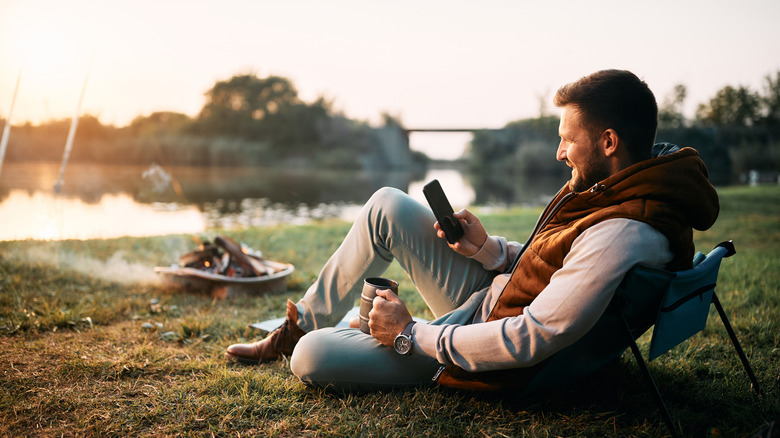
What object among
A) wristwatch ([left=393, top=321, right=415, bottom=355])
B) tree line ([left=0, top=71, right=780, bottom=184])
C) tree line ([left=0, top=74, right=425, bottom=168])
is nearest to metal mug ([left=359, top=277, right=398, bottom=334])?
wristwatch ([left=393, top=321, right=415, bottom=355])

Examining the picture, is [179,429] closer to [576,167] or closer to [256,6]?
[576,167]

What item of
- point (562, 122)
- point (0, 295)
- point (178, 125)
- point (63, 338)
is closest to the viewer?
point (562, 122)

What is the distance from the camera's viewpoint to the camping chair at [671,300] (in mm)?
1477

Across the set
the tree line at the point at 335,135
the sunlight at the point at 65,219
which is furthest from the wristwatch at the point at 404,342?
the tree line at the point at 335,135

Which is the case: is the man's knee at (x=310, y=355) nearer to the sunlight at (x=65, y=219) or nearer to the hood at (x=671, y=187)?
the hood at (x=671, y=187)

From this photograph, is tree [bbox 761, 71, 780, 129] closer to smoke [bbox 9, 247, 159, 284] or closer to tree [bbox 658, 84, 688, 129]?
tree [bbox 658, 84, 688, 129]

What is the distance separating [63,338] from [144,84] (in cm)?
653

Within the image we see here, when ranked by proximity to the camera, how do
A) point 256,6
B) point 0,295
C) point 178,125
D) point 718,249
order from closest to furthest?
point 718,249, point 0,295, point 256,6, point 178,125

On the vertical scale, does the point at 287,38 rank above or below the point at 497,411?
above

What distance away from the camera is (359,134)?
122 ft

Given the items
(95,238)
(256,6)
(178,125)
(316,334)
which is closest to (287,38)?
(178,125)

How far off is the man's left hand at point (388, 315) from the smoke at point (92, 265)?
3.03 meters

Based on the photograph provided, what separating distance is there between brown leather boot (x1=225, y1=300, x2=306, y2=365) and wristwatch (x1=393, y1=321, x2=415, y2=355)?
2.43 ft

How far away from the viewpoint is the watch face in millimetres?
1778
